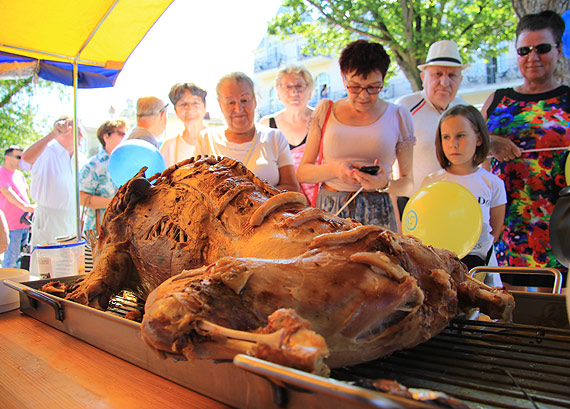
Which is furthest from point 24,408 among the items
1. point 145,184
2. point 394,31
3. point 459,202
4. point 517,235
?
point 394,31

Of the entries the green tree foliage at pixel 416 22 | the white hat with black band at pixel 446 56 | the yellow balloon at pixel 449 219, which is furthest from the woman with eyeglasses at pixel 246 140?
the green tree foliage at pixel 416 22

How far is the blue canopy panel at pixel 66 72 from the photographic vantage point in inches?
142

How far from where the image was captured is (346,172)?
8.96 ft

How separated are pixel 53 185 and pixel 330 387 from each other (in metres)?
4.90

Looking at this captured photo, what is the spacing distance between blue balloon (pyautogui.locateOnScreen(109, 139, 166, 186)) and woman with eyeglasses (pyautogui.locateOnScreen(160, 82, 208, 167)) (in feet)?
2.18

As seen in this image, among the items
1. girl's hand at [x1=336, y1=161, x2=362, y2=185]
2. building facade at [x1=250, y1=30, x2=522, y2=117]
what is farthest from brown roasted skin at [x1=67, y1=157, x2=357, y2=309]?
building facade at [x1=250, y1=30, x2=522, y2=117]

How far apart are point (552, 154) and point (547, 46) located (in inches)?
31.2

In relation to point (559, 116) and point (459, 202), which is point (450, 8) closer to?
point (559, 116)

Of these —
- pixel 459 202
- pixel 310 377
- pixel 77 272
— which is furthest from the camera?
pixel 77 272

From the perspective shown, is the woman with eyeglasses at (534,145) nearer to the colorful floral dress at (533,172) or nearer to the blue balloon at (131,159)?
the colorful floral dress at (533,172)

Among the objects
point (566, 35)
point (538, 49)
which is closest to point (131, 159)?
point (538, 49)

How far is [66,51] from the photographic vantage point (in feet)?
12.0

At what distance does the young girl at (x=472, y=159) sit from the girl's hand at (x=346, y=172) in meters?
0.69

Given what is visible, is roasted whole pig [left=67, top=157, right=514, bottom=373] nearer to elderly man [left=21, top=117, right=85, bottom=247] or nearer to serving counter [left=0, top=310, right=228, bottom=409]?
serving counter [left=0, top=310, right=228, bottom=409]
